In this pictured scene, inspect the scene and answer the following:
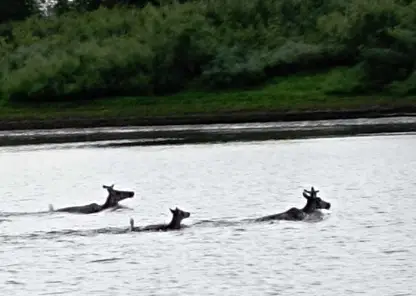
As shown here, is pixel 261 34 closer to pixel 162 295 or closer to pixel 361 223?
pixel 361 223

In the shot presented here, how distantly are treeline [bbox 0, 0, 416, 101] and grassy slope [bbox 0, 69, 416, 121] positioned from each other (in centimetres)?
114

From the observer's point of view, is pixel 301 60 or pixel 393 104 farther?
pixel 301 60

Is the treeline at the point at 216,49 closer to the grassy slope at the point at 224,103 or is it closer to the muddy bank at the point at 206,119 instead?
the grassy slope at the point at 224,103

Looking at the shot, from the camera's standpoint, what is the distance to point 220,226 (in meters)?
30.0

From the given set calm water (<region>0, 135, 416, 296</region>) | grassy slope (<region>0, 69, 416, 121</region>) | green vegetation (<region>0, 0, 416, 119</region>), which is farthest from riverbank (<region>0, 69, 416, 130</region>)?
calm water (<region>0, 135, 416, 296</region>)

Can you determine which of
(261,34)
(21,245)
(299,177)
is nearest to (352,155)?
(299,177)

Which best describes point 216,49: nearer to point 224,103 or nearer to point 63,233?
point 224,103

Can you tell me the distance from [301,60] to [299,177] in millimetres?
33974

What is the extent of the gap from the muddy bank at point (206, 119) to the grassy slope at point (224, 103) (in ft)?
Result: 2.29

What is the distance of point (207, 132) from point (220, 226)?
33.2m

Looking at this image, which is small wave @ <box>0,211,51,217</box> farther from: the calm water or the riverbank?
the riverbank

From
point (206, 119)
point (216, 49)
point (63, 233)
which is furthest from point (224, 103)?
point (63, 233)

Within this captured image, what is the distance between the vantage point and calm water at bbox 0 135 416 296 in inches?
902

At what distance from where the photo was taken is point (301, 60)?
7512 centimetres
